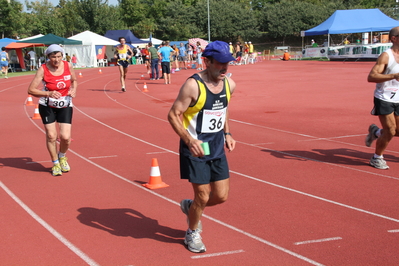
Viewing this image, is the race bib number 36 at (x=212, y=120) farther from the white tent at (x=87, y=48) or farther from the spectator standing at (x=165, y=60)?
the white tent at (x=87, y=48)

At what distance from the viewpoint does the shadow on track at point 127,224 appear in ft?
15.8

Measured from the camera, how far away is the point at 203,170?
13.5 ft

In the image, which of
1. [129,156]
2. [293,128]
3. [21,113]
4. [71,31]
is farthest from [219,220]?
[71,31]

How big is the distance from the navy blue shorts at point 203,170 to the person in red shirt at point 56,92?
3421 millimetres

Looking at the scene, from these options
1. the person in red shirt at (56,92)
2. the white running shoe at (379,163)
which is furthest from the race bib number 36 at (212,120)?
the white running shoe at (379,163)

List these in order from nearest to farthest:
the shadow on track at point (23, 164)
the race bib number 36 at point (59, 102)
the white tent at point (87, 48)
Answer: the race bib number 36 at point (59, 102) → the shadow on track at point (23, 164) → the white tent at point (87, 48)

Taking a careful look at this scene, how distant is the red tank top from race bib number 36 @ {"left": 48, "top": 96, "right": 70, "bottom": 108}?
0.09 metres

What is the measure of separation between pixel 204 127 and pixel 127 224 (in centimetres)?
173

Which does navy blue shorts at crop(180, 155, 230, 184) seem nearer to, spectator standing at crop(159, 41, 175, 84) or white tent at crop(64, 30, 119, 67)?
spectator standing at crop(159, 41, 175, 84)

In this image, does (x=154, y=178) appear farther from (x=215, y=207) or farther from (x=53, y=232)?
(x=53, y=232)

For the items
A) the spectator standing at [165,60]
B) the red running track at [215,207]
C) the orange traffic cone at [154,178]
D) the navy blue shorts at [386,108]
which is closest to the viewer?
the red running track at [215,207]

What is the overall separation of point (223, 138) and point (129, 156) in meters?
4.53

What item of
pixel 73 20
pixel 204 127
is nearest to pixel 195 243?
pixel 204 127

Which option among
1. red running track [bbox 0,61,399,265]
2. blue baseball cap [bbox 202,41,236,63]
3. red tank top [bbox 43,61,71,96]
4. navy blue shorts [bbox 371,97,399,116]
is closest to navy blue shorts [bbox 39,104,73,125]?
red tank top [bbox 43,61,71,96]
